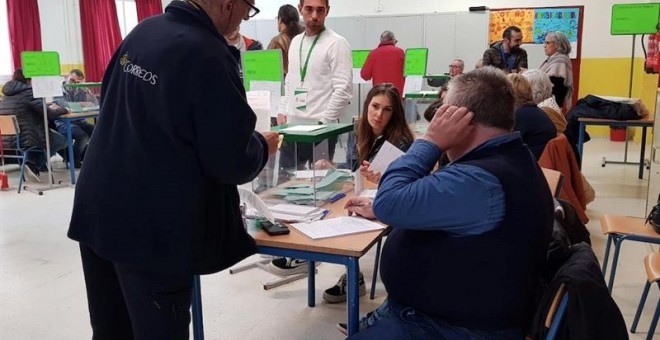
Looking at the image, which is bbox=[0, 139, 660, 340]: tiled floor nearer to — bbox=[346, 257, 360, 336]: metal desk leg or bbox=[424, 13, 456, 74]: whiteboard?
bbox=[346, 257, 360, 336]: metal desk leg

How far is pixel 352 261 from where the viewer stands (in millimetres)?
1745

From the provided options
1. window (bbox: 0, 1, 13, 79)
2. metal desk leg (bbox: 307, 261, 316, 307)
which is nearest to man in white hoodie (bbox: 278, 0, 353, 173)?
metal desk leg (bbox: 307, 261, 316, 307)

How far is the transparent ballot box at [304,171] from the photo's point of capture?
2.29m

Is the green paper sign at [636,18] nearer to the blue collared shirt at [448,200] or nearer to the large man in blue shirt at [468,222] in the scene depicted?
the large man in blue shirt at [468,222]

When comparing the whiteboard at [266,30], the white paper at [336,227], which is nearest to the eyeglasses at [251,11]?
the white paper at [336,227]

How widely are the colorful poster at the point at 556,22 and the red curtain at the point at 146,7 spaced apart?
6186 mm

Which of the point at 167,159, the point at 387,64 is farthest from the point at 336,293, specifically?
the point at 387,64

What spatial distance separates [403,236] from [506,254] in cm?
27

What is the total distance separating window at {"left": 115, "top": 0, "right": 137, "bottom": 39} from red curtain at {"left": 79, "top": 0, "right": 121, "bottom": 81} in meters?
0.33

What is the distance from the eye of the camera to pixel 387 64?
6516 millimetres

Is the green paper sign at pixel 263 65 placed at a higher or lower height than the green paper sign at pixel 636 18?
lower

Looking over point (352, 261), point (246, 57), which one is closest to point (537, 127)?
point (246, 57)

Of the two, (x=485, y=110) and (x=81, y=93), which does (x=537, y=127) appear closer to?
(x=485, y=110)

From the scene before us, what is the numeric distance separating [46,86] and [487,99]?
205 inches
